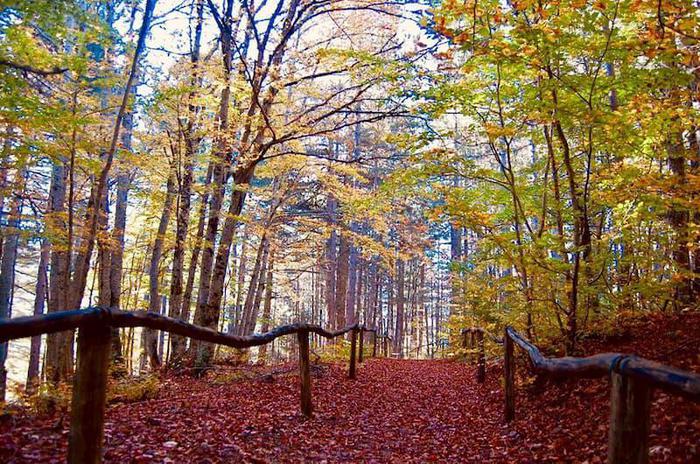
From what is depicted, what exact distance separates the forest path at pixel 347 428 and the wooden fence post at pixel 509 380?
0.15m

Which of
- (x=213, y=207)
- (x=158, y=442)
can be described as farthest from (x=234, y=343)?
(x=213, y=207)

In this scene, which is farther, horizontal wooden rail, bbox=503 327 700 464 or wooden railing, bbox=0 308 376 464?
wooden railing, bbox=0 308 376 464

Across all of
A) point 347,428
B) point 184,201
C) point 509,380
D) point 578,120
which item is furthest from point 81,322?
point 184,201

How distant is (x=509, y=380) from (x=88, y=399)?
5333 mm

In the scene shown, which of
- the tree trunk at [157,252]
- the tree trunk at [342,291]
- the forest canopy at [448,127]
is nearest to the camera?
the forest canopy at [448,127]

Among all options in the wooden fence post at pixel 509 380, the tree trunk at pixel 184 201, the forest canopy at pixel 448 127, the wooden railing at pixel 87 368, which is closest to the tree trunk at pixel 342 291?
the forest canopy at pixel 448 127

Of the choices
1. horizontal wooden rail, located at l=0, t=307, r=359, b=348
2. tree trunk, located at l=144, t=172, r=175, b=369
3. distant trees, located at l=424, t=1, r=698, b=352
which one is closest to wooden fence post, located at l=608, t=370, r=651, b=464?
horizontal wooden rail, located at l=0, t=307, r=359, b=348

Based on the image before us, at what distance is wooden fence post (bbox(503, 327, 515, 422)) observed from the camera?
20.8ft

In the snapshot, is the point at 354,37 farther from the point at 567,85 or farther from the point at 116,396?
the point at 116,396

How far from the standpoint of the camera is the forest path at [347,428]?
4.11m

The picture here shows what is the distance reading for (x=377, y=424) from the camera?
6641 millimetres

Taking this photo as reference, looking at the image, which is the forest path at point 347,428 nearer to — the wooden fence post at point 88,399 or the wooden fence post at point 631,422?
the wooden fence post at point 88,399

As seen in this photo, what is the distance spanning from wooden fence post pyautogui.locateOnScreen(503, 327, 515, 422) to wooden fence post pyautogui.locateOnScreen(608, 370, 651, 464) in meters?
4.08

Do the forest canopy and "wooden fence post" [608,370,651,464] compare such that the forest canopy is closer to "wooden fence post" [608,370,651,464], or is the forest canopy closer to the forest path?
the forest path
